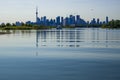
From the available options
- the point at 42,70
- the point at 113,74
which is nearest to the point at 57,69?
the point at 42,70

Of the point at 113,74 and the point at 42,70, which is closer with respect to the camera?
the point at 113,74

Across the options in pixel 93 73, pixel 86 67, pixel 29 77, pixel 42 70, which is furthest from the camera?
pixel 86 67

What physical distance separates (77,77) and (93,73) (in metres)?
1.75

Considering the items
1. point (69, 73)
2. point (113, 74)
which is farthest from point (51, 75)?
point (113, 74)

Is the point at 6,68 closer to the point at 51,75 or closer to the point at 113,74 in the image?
the point at 51,75

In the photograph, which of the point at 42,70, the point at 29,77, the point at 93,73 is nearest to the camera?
the point at 29,77

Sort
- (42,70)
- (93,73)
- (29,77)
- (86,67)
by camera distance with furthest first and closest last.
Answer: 1. (86,67)
2. (42,70)
3. (93,73)
4. (29,77)

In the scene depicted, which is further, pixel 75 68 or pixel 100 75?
pixel 75 68

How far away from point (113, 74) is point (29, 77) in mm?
5291

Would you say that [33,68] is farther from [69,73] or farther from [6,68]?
[69,73]

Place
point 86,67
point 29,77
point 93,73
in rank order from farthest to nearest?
point 86,67 → point 93,73 → point 29,77

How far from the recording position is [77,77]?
56.2 feet

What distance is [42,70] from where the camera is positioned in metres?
19.8

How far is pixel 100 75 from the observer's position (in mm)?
17781
